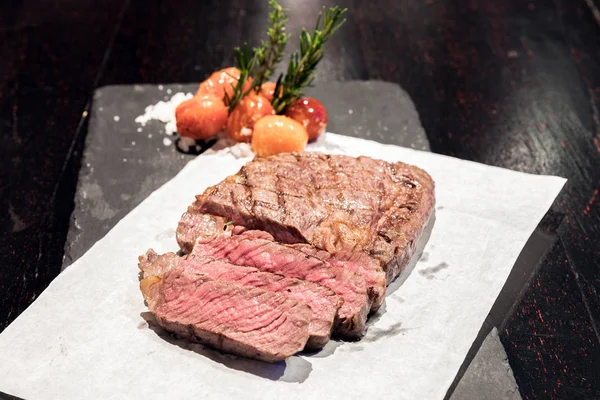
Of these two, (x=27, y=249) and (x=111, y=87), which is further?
(x=111, y=87)

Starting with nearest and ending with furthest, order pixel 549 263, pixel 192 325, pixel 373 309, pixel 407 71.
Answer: pixel 192 325 → pixel 373 309 → pixel 549 263 → pixel 407 71

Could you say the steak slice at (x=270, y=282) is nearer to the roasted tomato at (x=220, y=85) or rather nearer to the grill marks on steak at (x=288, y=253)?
the grill marks on steak at (x=288, y=253)

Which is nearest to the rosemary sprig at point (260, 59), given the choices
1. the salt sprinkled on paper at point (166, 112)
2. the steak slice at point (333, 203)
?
the salt sprinkled on paper at point (166, 112)

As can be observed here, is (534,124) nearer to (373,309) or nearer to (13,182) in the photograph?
(373,309)

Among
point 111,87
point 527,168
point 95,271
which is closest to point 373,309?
point 95,271

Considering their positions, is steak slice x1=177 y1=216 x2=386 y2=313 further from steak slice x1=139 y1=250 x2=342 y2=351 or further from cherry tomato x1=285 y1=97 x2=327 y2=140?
cherry tomato x1=285 y1=97 x2=327 y2=140

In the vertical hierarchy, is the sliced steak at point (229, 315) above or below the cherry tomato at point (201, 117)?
above
